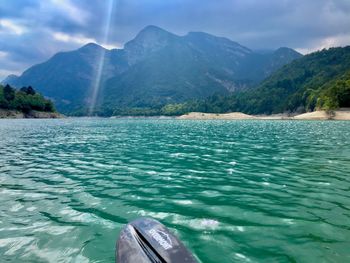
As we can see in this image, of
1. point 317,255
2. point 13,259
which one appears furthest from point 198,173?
point 13,259

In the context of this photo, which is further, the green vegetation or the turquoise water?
the green vegetation

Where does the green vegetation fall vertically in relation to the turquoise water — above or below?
above

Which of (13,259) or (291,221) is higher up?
(291,221)

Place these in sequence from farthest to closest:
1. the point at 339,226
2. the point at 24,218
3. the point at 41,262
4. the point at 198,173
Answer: the point at 198,173 < the point at 24,218 < the point at 339,226 < the point at 41,262

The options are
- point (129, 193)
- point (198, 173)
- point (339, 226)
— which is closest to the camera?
point (339, 226)

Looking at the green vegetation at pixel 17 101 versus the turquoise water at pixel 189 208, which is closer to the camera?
the turquoise water at pixel 189 208

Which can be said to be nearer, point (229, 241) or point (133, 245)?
point (133, 245)

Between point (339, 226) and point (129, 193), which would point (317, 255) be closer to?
point (339, 226)

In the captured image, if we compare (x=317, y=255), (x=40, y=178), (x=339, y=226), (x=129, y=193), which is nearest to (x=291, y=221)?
(x=339, y=226)

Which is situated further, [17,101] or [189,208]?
[17,101]

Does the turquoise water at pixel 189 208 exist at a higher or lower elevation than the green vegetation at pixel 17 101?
lower

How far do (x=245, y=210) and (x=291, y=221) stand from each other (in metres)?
1.73

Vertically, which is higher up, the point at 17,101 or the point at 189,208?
the point at 17,101

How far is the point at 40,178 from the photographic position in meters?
16.9
